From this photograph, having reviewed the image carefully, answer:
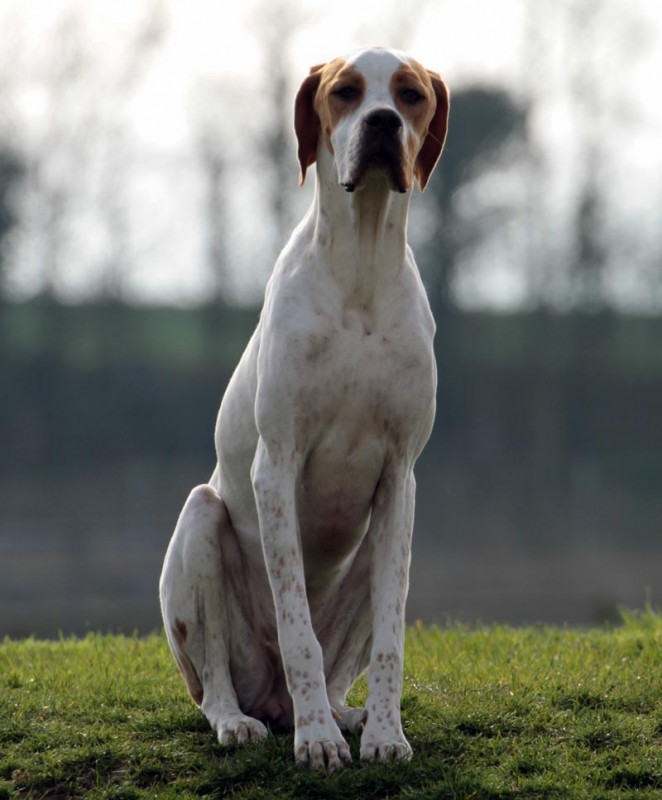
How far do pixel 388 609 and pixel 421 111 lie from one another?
1779 mm

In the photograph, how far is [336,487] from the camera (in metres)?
5.26

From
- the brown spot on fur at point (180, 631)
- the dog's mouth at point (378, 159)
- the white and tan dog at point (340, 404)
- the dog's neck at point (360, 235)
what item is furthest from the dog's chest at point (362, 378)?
the brown spot on fur at point (180, 631)

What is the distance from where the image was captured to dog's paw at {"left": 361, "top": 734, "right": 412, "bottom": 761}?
494 cm

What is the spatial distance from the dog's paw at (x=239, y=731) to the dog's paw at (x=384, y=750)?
471mm

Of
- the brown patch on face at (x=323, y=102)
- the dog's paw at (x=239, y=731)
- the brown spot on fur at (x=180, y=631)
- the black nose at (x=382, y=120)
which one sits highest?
the brown patch on face at (x=323, y=102)

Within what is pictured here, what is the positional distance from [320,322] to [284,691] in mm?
1536

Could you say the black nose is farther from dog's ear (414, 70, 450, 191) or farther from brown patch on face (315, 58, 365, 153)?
dog's ear (414, 70, 450, 191)

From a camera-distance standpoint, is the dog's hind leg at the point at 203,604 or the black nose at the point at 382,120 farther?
the dog's hind leg at the point at 203,604

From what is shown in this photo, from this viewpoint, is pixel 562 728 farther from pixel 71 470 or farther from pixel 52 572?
pixel 71 470

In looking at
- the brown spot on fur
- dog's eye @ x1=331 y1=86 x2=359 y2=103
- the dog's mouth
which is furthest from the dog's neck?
the brown spot on fur

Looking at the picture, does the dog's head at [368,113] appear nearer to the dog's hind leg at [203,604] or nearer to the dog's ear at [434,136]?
the dog's ear at [434,136]

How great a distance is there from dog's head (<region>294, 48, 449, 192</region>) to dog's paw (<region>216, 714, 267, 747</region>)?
1.99m

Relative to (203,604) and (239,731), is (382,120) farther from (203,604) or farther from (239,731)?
(239,731)

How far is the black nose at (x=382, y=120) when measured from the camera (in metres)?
4.87
